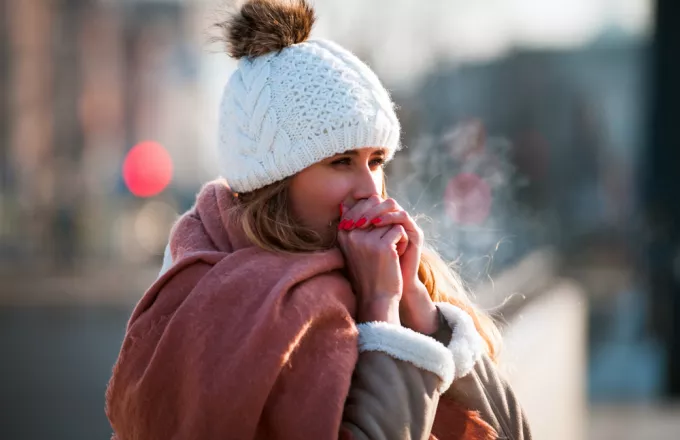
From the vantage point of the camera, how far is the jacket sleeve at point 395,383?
2.04 meters

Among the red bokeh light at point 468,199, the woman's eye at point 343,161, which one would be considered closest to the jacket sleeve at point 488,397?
the woman's eye at point 343,161

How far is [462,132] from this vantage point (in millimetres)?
6883

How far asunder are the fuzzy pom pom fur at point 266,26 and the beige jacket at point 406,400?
0.80 meters

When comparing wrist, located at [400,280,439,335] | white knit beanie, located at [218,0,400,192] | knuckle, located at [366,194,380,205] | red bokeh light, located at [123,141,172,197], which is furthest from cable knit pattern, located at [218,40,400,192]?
red bokeh light, located at [123,141,172,197]

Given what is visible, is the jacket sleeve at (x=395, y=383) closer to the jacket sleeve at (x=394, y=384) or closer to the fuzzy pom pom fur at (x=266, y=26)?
the jacket sleeve at (x=394, y=384)

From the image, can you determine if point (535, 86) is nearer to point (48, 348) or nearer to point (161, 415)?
point (48, 348)

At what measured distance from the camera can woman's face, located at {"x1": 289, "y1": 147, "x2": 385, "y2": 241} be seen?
7.61 ft

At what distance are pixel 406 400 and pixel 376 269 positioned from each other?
32cm

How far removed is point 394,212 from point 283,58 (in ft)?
1.53

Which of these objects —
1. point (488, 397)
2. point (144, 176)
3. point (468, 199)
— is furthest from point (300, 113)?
point (144, 176)

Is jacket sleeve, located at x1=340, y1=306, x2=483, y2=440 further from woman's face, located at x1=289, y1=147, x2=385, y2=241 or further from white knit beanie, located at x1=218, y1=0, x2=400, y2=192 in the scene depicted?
white knit beanie, located at x1=218, y1=0, x2=400, y2=192

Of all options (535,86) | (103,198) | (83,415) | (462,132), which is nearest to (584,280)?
(462,132)

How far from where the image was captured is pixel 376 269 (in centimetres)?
224

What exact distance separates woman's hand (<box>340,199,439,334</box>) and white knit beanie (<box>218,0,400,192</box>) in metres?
0.16
